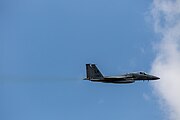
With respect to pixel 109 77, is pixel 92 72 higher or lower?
higher

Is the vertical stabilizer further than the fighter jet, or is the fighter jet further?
the fighter jet

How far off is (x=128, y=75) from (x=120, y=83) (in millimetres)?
3954

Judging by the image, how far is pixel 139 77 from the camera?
393ft

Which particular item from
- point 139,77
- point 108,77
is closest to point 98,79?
point 108,77

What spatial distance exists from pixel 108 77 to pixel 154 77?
14050 mm

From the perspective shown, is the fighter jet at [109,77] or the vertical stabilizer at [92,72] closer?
the vertical stabilizer at [92,72]

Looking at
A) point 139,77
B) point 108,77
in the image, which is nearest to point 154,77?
point 139,77

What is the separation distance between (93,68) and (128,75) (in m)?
10.4

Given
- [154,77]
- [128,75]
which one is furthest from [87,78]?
[154,77]

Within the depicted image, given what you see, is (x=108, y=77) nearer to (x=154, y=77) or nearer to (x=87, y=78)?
(x=87, y=78)

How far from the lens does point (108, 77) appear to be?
114438 millimetres

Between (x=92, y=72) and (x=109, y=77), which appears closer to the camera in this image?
(x=92, y=72)

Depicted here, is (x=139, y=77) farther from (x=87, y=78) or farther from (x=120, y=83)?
(x=87, y=78)

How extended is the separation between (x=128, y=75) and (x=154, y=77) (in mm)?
7543
